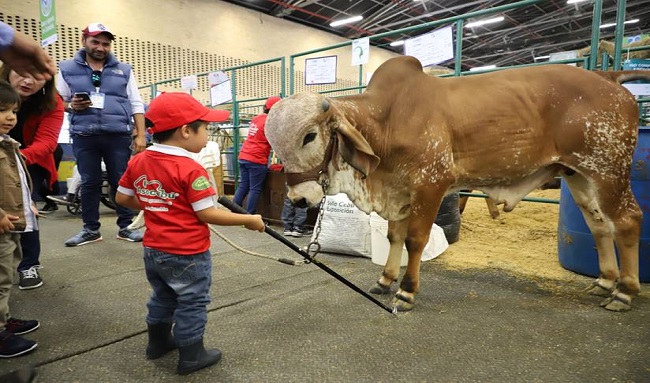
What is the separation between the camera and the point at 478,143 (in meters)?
2.04

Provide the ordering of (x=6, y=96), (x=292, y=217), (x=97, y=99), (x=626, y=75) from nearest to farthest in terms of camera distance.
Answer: (x=6, y=96), (x=626, y=75), (x=97, y=99), (x=292, y=217)

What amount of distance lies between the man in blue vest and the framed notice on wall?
1.90 meters

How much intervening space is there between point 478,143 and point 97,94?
285 cm

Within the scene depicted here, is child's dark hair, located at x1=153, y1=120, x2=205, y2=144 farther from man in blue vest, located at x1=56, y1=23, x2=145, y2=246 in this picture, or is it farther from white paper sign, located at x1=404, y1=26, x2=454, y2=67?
white paper sign, located at x1=404, y1=26, x2=454, y2=67

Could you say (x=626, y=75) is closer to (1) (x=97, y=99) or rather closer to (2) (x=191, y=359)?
(2) (x=191, y=359)

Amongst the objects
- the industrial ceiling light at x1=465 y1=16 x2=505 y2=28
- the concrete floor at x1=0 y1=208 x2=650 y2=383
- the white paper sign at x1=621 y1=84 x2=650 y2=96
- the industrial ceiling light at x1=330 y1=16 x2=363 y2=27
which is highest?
the industrial ceiling light at x1=465 y1=16 x2=505 y2=28

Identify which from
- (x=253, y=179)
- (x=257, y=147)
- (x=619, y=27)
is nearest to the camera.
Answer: (x=619, y=27)

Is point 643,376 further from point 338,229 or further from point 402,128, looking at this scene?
point 338,229

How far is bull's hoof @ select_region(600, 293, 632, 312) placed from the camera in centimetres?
195

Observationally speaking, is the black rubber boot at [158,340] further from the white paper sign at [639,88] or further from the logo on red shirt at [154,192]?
the white paper sign at [639,88]

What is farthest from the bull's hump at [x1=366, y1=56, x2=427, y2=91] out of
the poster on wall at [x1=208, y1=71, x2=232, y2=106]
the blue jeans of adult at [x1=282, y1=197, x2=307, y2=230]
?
the poster on wall at [x1=208, y1=71, x2=232, y2=106]

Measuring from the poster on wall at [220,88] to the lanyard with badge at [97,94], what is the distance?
239cm

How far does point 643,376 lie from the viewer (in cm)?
137

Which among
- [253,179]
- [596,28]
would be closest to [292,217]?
[253,179]
